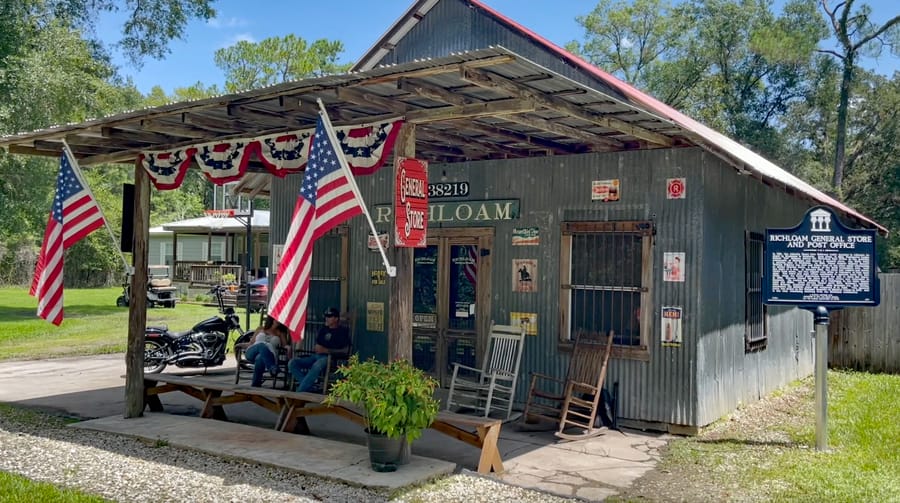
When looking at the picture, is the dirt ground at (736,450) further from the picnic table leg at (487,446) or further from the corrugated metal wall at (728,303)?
the picnic table leg at (487,446)

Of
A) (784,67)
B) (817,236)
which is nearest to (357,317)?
(817,236)

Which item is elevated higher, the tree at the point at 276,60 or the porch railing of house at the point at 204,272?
the tree at the point at 276,60

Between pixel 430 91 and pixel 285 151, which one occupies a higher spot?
pixel 430 91

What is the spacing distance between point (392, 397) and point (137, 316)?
13.4 feet

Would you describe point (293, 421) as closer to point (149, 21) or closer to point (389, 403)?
point (389, 403)

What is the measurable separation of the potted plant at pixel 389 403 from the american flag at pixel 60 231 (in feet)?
13.2

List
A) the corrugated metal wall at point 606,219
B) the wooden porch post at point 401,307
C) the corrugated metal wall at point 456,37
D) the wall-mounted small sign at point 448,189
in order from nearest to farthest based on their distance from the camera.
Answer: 1. the wooden porch post at point 401,307
2. the corrugated metal wall at point 606,219
3. the wall-mounted small sign at point 448,189
4. the corrugated metal wall at point 456,37

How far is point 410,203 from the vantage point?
6492mm

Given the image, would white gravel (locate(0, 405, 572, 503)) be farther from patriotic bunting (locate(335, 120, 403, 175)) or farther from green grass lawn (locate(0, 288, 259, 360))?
green grass lawn (locate(0, 288, 259, 360))

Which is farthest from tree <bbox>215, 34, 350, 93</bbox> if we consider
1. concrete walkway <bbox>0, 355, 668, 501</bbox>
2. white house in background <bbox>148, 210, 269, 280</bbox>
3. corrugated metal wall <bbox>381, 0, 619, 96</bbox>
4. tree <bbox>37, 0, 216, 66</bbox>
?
concrete walkway <bbox>0, 355, 668, 501</bbox>

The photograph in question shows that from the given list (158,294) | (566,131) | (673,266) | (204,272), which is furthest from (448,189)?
(204,272)

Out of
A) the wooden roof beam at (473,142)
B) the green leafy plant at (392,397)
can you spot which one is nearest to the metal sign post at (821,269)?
the wooden roof beam at (473,142)

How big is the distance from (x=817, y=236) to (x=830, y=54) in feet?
84.9

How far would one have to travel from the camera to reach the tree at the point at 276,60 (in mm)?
41750
